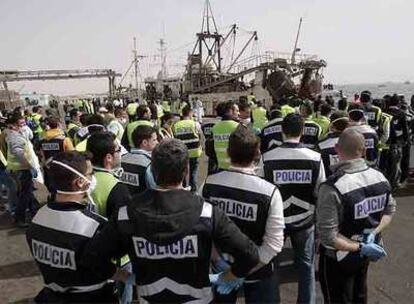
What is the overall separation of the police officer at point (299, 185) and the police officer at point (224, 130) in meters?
2.99

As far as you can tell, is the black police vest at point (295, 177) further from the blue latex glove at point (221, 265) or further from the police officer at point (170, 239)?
the police officer at point (170, 239)

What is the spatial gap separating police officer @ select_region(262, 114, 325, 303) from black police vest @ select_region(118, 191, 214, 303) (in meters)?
1.91

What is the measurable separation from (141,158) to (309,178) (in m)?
1.87

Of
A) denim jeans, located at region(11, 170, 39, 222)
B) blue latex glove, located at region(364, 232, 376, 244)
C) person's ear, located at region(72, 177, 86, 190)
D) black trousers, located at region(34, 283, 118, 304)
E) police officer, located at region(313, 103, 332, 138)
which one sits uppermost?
person's ear, located at region(72, 177, 86, 190)

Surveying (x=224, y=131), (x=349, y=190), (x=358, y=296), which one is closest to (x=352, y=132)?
(x=349, y=190)

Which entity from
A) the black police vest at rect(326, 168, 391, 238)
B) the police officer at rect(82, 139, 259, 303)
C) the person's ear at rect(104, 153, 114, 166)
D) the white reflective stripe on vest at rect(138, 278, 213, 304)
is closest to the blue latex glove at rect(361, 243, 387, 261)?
the black police vest at rect(326, 168, 391, 238)

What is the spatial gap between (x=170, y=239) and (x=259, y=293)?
4.13 feet

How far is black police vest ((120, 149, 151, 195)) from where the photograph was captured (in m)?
5.30

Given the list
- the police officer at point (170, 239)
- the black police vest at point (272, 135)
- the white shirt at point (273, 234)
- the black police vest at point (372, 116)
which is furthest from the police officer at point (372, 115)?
the police officer at point (170, 239)

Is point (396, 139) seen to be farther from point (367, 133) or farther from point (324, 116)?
point (367, 133)

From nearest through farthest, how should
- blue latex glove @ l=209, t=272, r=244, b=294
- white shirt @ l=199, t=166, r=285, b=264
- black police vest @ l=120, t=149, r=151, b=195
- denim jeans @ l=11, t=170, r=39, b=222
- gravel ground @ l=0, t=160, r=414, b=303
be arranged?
blue latex glove @ l=209, t=272, r=244, b=294
white shirt @ l=199, t=166, r=285, b=264
black police vest @ l=120, t=149, r=151, b=195
gravel ground @ l=0, t=160, r=414, b=303
denim jeans @ l=11, t=170, r=39, b=222

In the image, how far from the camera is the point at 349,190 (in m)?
3.58

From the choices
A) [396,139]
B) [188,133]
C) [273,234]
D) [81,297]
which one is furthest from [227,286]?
[396,139]

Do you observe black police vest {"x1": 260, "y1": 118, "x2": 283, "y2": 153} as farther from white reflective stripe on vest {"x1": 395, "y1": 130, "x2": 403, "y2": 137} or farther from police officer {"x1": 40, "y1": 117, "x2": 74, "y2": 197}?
white reflective stripe on vest {"x1": 395, "y1": 130, "x2": 403, "y2": 137}
